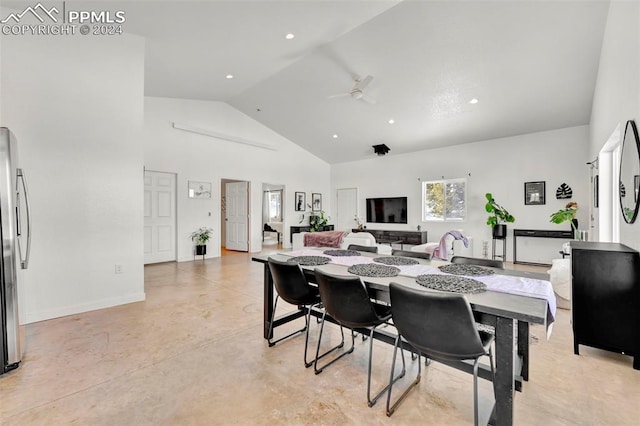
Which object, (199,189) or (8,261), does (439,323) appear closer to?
(8,261)

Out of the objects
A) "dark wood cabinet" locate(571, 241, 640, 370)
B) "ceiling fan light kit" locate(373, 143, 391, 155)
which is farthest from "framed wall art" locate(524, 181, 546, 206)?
"dark wood cabinet" locate(571, 241, 640, 370)

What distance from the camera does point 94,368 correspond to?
2.23 m

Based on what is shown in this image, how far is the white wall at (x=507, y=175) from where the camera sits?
600cm

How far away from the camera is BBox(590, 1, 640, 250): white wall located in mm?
2230

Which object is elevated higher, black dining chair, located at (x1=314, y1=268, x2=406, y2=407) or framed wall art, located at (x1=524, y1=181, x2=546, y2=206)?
framed wall art, located at (x1=524, y1=181, x2=546, y2=206)

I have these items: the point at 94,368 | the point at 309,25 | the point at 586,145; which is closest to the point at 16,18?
the point at 309,25

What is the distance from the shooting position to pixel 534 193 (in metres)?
6.40

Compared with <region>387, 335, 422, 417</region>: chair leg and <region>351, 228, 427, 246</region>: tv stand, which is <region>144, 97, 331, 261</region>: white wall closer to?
<region>351, 228, 427, 246</region>: tv stand

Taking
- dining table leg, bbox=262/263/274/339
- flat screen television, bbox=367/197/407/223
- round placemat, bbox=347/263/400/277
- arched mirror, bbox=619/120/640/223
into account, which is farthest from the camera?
flat screen television, bbox=367/197/407/223

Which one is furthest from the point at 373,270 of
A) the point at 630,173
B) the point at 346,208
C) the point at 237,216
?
the point at 346,208

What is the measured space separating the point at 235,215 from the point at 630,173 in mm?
7867

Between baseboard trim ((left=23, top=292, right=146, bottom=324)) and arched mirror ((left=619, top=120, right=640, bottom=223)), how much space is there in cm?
532

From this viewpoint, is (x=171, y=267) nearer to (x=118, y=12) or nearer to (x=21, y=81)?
(x=21, y=81)

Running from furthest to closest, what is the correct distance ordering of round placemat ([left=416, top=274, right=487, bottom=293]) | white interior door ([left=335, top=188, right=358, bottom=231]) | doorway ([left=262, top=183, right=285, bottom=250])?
doorway ([left=262, top=183, right=285, bottom=250]) → white interior door ([left=335, top=188, right=358, bottom=231]) → round placemat ([left=416, top=274, right=487, bottom=293])
